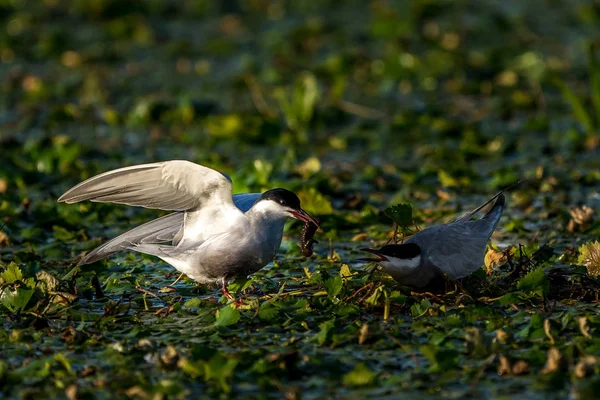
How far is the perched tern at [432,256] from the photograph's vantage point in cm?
646

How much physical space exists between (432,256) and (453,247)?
0.50ft

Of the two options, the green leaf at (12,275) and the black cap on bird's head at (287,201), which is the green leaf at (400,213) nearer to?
the black cap on bird's head at (287,201)

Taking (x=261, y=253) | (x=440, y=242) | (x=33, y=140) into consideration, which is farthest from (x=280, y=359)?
(x=33, y=140)

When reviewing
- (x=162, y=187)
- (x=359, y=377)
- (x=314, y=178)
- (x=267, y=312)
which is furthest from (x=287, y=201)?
(x=314, y=178)

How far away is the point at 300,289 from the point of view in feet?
22.9

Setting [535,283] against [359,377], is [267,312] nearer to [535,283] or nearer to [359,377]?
[359,377]

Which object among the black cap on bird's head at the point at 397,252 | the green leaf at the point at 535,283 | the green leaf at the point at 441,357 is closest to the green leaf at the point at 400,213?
the black cap on bird's head at the point at 397,252

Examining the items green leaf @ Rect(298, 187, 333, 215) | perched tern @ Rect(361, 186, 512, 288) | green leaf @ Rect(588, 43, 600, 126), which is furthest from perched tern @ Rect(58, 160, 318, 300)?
green leaf @ Rect(588, 43, 600, 126)

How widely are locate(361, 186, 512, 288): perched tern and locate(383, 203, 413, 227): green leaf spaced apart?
110 millimetres

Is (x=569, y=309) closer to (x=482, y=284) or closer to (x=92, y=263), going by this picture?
(x=482, y=284)

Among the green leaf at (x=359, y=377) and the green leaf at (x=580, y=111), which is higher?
the green leaf at (x=580, y=111)

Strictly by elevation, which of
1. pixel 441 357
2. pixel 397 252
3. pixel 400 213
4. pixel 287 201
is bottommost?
pixel 441 357

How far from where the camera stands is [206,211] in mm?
6750

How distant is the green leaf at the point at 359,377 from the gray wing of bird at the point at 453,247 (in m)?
1.30
